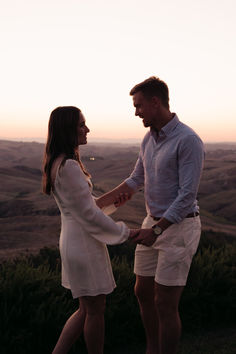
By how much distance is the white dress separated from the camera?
11.4 ft

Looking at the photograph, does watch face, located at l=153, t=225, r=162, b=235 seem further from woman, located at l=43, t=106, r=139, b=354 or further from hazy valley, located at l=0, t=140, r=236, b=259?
hazy valley, located at l=0, t=140, r=236, b=259

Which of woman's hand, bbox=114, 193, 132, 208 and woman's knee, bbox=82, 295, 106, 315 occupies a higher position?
woman's hand, bbox=114, 193, 132, 208

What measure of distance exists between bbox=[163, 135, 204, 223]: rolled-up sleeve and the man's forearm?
0.80 metres

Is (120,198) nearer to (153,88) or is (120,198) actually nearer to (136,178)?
(136,178)

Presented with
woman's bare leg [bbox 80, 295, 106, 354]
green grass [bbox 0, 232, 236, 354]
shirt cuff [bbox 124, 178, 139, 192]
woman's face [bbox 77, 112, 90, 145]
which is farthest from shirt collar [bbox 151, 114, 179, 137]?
green grass [bbox 0, 232, 236, 354]

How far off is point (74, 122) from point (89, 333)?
1.60 metres

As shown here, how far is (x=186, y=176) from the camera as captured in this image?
360cm

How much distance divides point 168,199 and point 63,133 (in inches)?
38.1

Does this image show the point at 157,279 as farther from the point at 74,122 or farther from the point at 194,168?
the point at 74,122

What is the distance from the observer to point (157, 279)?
3707mm

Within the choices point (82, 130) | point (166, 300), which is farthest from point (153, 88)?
point (166, 300)

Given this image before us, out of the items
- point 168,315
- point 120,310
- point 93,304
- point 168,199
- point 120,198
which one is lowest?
point 120,310

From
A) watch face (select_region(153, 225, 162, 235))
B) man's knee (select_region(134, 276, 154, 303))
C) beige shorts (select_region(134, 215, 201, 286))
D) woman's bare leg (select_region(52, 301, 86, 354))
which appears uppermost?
watch face (select_region(153, 225, 162, 235))

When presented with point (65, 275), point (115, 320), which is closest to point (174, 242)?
point (65, 275)
